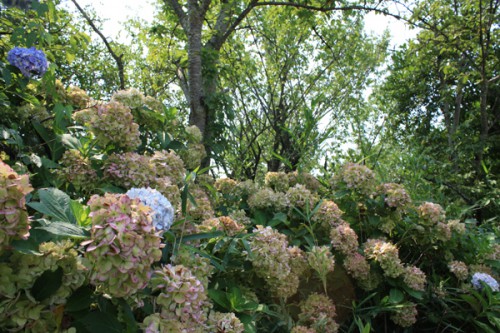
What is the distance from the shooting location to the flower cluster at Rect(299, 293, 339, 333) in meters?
1.53

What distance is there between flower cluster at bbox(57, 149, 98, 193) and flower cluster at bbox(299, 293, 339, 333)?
0.92m

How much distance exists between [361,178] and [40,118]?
4.95 ft

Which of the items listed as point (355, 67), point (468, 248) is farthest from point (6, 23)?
point (355, 67)

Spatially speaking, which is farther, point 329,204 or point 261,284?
point 329,204

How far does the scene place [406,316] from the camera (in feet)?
5.70

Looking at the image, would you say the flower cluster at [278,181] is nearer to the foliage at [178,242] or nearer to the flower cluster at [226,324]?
the foliage at [178,242]

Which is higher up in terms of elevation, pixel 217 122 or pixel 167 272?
pixel 217 122

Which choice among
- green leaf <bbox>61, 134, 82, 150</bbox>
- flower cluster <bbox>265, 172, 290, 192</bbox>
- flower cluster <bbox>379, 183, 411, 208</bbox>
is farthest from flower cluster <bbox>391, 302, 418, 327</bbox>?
green leaf <bbox>61, 134, 82, 150</bbox>

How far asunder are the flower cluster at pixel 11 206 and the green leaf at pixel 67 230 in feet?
0.17

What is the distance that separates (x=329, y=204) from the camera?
6.42 ft

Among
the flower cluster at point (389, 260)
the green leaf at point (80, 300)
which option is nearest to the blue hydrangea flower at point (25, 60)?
the green leaf at point (80, 300)

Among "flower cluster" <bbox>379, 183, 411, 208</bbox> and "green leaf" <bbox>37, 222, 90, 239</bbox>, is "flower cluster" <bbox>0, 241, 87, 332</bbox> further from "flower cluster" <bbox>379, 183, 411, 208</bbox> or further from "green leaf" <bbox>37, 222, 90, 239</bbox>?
"flower cluster" <bbox>379, 183, 411, 208</bbox>

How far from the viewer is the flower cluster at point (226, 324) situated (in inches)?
44.4

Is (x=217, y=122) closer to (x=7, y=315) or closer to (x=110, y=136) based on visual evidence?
(x=110, y=136)
